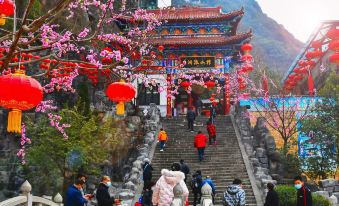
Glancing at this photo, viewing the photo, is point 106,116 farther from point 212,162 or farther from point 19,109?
point 19,109

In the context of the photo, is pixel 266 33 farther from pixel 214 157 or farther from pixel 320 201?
pixel 320 201

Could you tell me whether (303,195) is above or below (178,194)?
below

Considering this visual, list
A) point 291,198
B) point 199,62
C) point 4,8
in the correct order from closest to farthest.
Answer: point 4,8 → point 291,198 → point 199,62

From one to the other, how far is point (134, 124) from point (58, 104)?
513 cm

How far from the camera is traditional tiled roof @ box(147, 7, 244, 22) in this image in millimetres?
26734

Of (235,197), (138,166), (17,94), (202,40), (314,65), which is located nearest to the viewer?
(17,94)

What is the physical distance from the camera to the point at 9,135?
22281 mm

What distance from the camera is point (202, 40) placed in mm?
25953

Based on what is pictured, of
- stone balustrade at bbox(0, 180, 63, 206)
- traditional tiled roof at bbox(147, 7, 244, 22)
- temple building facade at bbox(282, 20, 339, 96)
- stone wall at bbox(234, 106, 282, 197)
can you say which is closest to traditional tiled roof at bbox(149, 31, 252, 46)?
traditional tiled roof at bbox(147, 7, 244, 22)

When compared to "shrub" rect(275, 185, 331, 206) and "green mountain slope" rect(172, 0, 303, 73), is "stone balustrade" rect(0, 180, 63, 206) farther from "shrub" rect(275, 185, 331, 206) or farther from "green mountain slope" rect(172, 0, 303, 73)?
"green mountain slope" rect(172, 0, 303, 73)

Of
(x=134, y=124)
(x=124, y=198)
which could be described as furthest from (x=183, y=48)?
(x=124, y=198)

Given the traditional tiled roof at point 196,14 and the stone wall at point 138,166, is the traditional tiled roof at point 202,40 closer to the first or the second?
the traditional tiled roof at point 196,14

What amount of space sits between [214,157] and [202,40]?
10.8 metres

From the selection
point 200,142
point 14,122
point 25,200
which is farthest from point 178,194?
point 200,142
